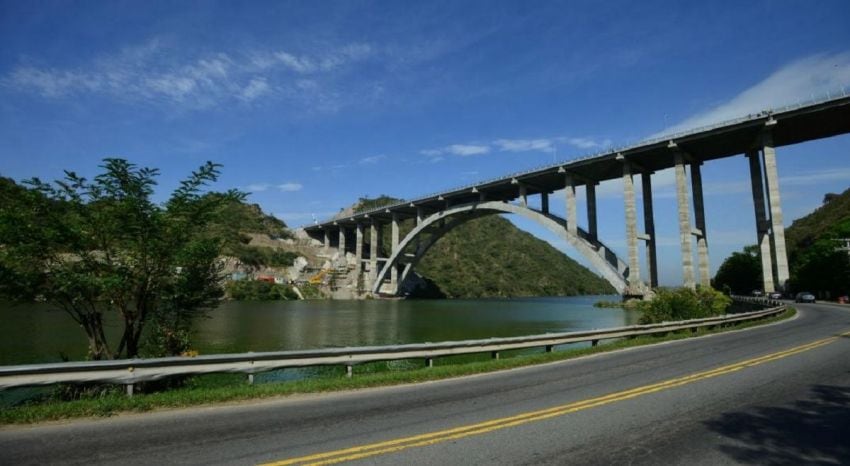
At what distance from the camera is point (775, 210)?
45000mm

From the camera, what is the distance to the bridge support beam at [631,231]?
56531 millimetres

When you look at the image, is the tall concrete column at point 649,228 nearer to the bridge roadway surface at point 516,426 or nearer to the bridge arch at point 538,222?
the bridge arch at point 538,222

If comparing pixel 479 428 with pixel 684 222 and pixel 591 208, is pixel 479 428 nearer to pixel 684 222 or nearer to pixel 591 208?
pixel 684 222

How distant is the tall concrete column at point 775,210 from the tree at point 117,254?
50.3 metres

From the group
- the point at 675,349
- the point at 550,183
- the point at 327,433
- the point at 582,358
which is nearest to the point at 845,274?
the point at 550,183

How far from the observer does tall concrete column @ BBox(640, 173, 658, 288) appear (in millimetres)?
59903

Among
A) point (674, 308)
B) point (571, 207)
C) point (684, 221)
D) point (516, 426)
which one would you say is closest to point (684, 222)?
point (684, 221)

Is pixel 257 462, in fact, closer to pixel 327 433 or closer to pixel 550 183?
pixel 327 433

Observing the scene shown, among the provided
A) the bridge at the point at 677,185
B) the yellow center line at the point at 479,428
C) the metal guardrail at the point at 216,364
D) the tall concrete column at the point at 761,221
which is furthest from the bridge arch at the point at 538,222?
the yellow center line at the point at 479,428

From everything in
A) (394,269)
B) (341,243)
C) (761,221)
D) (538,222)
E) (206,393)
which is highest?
(341,243)

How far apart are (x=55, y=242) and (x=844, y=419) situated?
48.1ft

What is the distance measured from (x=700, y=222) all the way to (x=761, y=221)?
6613mm

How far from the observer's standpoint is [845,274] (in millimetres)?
50031

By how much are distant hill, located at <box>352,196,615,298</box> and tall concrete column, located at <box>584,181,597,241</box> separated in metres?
60.9
